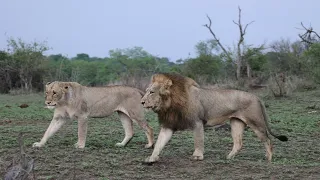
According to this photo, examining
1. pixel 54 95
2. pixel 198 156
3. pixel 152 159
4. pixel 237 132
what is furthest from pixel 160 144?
pixel 54 95

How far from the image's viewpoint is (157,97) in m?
7.39

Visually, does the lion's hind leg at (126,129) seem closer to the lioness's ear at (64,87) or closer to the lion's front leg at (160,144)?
the lioness's ear at (64,87)

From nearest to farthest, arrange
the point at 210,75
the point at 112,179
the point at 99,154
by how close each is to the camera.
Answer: the point at 112,179 → the point at 99,154 → the point at 210,75

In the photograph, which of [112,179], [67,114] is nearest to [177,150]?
[67,114]

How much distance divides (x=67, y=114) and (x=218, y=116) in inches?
100

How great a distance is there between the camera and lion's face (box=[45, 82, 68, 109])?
8727mm

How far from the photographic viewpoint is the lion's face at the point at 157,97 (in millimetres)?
7352

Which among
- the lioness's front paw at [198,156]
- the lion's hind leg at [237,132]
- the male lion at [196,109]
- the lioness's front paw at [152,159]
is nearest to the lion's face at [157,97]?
the male lion at [196,109]

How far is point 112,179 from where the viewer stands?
245 inches

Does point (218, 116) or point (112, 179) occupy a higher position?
point (218, 116)

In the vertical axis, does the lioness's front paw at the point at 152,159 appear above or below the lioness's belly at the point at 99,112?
below

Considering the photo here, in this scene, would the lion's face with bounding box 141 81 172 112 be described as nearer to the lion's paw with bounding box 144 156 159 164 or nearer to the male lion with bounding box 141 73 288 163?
the male lion with bounding box 141 73 288 163

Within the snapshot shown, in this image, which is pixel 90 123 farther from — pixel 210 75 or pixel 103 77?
pixel 103 77

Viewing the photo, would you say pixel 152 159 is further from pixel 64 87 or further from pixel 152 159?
pixel 64 87
